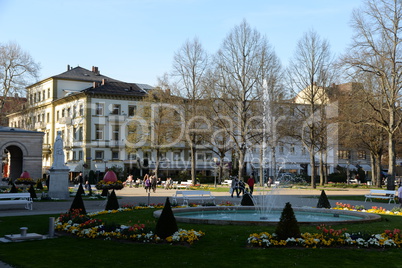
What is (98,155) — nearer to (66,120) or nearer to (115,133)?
(115,133)

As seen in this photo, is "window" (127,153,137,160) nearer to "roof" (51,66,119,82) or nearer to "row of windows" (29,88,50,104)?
"roof" (51,66,119,82)

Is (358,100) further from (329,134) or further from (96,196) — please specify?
(96,196)

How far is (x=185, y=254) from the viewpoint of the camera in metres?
10.5

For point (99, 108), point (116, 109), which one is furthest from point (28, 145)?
point (116, 109)

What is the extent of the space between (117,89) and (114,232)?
52.8 metres

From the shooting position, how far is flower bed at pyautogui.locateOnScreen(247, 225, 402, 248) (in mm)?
11219

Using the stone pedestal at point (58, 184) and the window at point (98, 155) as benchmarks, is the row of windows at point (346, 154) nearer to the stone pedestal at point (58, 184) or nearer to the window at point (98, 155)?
the window at point (98, 155)

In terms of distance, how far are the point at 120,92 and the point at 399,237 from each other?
54.2 meters

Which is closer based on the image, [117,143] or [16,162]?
[16,162]

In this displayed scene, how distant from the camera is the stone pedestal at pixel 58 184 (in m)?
28.0

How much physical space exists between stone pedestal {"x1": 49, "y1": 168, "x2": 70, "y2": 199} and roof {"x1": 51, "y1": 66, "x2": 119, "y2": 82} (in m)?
41.6

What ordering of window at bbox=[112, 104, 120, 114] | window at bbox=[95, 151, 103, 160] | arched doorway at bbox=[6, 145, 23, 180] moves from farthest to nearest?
1. window at bbox=[112, 104, 120, 114]
2. window at bbox=[95, 151, 103, 160]
3. arched doorway at bbox=[6, 145, 23, 180]

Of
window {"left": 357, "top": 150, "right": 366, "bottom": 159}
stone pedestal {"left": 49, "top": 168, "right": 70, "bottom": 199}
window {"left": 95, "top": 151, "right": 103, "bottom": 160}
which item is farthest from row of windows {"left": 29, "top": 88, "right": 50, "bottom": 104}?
window {"left": 357, "top": 150, "right": 366, "bottom": 159}

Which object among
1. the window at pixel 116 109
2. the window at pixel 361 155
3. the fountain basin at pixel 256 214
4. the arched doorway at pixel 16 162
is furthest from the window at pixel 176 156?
the fountain basin at pixel 256 214
